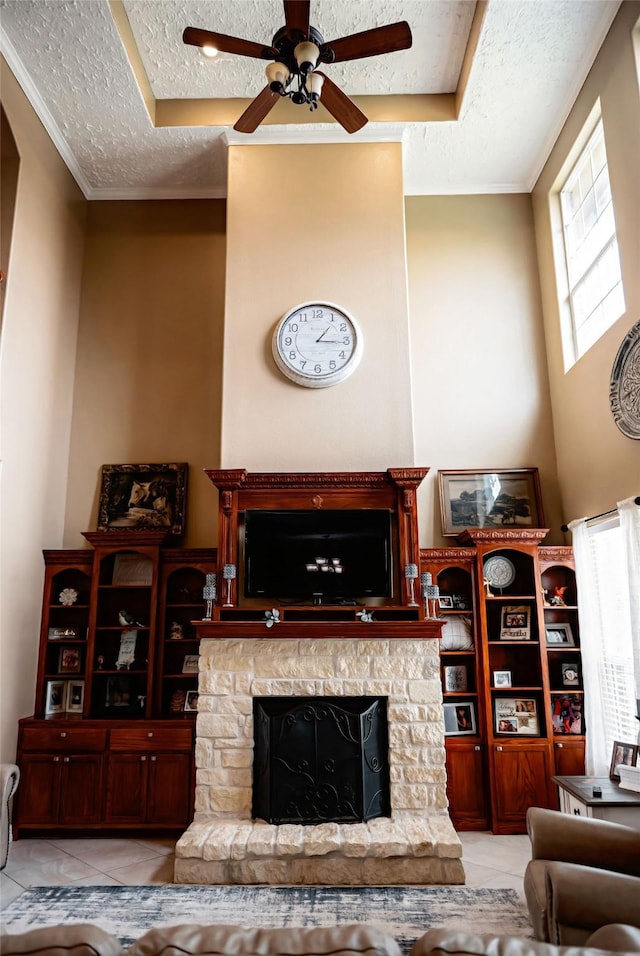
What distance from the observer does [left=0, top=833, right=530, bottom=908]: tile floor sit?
3.76m

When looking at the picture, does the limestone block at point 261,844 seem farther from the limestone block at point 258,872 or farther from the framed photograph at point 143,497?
the framed photograph at point 143,497

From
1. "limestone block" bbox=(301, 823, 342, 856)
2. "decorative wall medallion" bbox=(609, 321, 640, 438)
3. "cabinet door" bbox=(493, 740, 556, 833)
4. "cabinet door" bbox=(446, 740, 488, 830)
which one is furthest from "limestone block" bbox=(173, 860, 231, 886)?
"decorative wall medallion" bbox=(609, 321, 640, 438)

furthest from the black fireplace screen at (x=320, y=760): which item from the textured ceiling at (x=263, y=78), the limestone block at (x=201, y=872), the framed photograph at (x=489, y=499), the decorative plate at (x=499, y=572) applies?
the textured ceiling at (x=263, y=78)

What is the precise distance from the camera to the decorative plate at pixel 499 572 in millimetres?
5059

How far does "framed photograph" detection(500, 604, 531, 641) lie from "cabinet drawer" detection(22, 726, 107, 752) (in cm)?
304

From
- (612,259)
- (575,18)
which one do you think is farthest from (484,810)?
(575,18)

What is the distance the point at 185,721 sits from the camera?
15.1ft

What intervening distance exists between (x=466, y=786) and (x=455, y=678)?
2.44ft

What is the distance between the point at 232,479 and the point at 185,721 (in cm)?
176

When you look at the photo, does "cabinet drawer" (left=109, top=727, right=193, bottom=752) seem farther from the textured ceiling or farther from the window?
the textured ceiling

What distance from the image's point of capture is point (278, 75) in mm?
3352

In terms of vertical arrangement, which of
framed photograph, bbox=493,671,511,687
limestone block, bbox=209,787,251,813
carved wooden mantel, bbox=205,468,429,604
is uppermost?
carved wooden mantel, bbox=205,468,429,604

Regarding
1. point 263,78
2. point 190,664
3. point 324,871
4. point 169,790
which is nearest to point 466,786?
point 324,871

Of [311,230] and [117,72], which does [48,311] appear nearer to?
[117,72]
